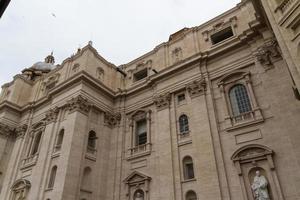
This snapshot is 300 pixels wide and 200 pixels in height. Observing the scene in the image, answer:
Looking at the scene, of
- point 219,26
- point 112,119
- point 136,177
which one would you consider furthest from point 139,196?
point 219,26

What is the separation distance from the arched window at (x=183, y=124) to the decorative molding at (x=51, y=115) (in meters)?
10.9

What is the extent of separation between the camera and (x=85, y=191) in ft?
62.0

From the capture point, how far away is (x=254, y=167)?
1502 centimetres

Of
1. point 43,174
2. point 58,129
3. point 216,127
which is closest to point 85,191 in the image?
point 43,174

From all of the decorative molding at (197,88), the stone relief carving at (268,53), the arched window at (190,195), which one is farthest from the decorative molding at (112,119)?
the stone relief carving at (268,53)

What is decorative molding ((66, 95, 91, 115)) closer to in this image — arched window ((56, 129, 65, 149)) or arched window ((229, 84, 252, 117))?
arched window ((56, 129, 65, 149))

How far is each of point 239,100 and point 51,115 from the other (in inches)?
625

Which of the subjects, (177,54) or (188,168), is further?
(177,54)

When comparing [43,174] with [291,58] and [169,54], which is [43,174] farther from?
[291,58]

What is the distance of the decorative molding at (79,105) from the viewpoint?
2115 cm

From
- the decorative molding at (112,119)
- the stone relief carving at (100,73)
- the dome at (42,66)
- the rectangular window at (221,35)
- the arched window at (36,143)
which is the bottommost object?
the arched window at (36,143)

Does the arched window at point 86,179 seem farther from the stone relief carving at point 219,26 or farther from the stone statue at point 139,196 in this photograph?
the stone relief carving at point 219,26

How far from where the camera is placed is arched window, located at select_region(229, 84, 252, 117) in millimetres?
17672

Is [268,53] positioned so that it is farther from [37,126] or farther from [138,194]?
[37,126]
